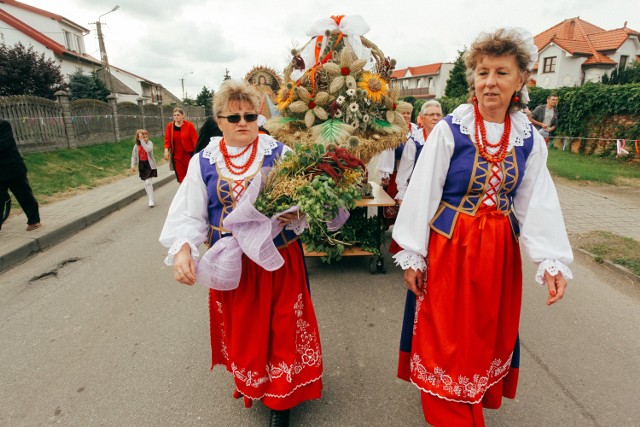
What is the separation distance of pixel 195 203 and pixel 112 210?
7140mm

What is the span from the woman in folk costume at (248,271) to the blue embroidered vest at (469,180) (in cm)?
87

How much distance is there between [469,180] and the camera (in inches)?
77.3

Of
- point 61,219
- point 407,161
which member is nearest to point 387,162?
point 407,161

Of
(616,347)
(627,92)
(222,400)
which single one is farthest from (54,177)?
(627,92)

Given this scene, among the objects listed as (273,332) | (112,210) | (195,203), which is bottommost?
(112,210)

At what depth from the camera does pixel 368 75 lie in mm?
3414

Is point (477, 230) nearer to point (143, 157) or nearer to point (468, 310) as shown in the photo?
point (468, 310)

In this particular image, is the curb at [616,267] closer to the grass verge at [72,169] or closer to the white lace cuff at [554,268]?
the white lace cuff at [554,268]

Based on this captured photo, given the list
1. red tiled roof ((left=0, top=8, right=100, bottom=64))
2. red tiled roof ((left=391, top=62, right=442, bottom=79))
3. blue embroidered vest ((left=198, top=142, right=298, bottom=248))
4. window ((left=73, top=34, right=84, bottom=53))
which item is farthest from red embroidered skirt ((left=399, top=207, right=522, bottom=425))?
red tiled roof ((left=391, top=62, right=442, bottom=79))

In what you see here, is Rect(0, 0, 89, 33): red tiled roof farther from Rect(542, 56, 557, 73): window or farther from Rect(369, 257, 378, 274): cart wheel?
Rect(542, 56, 557, 73): window

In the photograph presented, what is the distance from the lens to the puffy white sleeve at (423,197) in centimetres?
198

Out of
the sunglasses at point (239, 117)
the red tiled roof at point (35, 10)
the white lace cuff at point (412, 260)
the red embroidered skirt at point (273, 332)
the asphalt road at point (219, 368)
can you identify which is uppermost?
the red tiled roof at point (35, 10)

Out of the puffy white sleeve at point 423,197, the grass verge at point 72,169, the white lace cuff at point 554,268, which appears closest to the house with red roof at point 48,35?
the grass verge at point 72,169

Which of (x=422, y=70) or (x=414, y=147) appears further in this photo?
(x=422, y=70)
